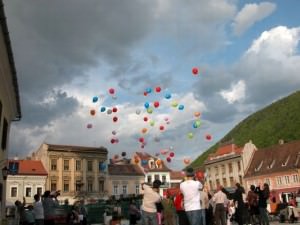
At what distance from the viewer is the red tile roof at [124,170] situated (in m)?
74.6

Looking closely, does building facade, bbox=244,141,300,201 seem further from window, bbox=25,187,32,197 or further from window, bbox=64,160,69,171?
window, bbox=25,187,32,197

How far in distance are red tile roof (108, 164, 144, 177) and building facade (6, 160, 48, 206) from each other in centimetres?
1327

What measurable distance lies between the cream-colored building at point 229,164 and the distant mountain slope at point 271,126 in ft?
105

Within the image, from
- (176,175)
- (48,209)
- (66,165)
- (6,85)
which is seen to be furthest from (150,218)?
(176,175)

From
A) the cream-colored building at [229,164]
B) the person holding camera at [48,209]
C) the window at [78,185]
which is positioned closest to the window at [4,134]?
the person holding camera at [48,209]

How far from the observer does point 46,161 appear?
66.4m

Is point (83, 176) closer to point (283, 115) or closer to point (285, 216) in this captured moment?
point (285, 216)

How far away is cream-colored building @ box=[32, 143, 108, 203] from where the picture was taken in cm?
6662

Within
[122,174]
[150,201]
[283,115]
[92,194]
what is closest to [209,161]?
[122,174]

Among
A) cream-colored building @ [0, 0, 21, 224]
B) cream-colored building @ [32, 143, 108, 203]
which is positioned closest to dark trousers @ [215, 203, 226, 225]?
cream-colored building @ [0, 0, 21, 224]

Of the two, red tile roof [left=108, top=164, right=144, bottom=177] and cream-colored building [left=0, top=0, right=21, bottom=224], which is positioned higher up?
red tile roof [left=108, top=164, right=144, bottom=177]

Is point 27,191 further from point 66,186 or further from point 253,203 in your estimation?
point 253,203

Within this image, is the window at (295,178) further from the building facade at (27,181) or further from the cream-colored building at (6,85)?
the cream-colored building at (6,85)

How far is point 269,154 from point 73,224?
56807mm
